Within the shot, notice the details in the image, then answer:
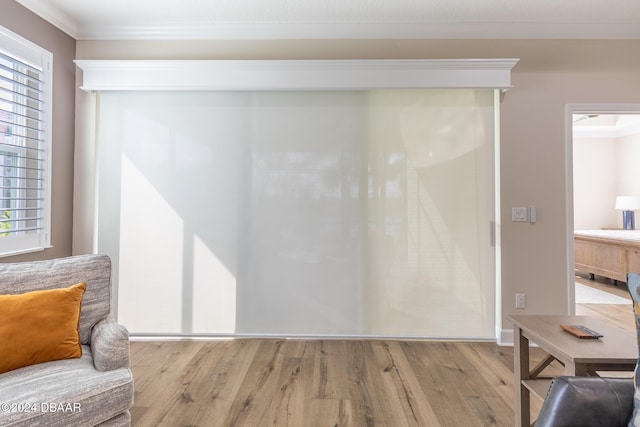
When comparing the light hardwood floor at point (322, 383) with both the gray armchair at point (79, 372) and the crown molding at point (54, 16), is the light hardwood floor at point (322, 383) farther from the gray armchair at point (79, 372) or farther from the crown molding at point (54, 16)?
the crown molding at point (54, 16)

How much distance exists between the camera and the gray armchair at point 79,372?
1342 mm

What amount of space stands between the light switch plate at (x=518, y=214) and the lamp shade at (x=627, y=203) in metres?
5.00

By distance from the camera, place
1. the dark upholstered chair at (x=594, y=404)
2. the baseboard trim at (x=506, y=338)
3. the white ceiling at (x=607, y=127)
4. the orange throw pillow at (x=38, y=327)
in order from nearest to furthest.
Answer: the dark upholstered chair at (x=594, y=404), the orange throw pillow at (x=38, y=327), the baseboard trim at (x=506, y=338), the white ceiling at (x=607, y=127)

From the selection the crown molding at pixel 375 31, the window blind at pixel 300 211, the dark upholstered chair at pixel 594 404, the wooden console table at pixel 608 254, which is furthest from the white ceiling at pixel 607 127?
the dark upholstered chair at pixel 594 404

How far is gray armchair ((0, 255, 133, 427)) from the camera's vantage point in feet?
4.40

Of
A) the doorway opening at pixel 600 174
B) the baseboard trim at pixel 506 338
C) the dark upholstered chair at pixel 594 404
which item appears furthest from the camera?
the doorway opening at pixel 600 174

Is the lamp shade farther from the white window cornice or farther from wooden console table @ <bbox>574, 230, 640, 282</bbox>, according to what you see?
the white window cornice

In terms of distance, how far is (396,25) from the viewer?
9.99ft

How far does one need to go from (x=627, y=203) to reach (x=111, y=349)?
808cm

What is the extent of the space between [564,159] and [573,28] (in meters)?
1.11

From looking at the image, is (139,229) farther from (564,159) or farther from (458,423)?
(564,159)

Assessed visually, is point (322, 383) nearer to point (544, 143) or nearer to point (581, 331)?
point (581, 331)

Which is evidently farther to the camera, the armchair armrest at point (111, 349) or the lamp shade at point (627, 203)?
the lamp shade at point (627, 203)

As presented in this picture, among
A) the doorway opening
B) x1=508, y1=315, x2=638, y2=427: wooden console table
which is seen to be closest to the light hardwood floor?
x1=508, y1=315, x2=638, y2=427: wooden console table
